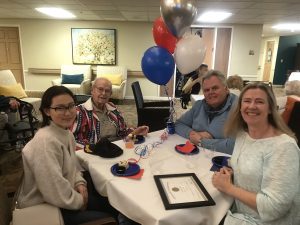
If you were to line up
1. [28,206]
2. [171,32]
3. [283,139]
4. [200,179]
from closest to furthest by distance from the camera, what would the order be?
[283,139] → [28,206] → [200,179] → [171,32]

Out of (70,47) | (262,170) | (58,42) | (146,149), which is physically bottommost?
(146,149)

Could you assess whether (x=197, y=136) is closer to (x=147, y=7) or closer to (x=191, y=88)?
(x=191, y=88)

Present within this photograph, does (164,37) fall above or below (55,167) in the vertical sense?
above

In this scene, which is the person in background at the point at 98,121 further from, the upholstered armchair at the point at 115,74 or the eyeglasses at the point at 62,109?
the upholstered armchair at the point at 115,74

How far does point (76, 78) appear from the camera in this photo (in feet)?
20.9

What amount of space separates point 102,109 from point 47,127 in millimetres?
877

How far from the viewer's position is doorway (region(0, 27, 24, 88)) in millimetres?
6773

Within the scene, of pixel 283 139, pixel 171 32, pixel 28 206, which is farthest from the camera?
pixel 171 32

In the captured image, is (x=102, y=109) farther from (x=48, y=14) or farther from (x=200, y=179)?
(x=48, y=14)

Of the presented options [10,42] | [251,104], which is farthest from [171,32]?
[10,42]

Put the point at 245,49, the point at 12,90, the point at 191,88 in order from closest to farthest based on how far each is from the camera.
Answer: the point at 12,90 < the point at 191,88 < the point at 245,49

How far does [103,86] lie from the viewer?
2057mm

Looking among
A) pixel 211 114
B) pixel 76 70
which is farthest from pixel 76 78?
pixel 211 114

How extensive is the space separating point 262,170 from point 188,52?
1220mm
